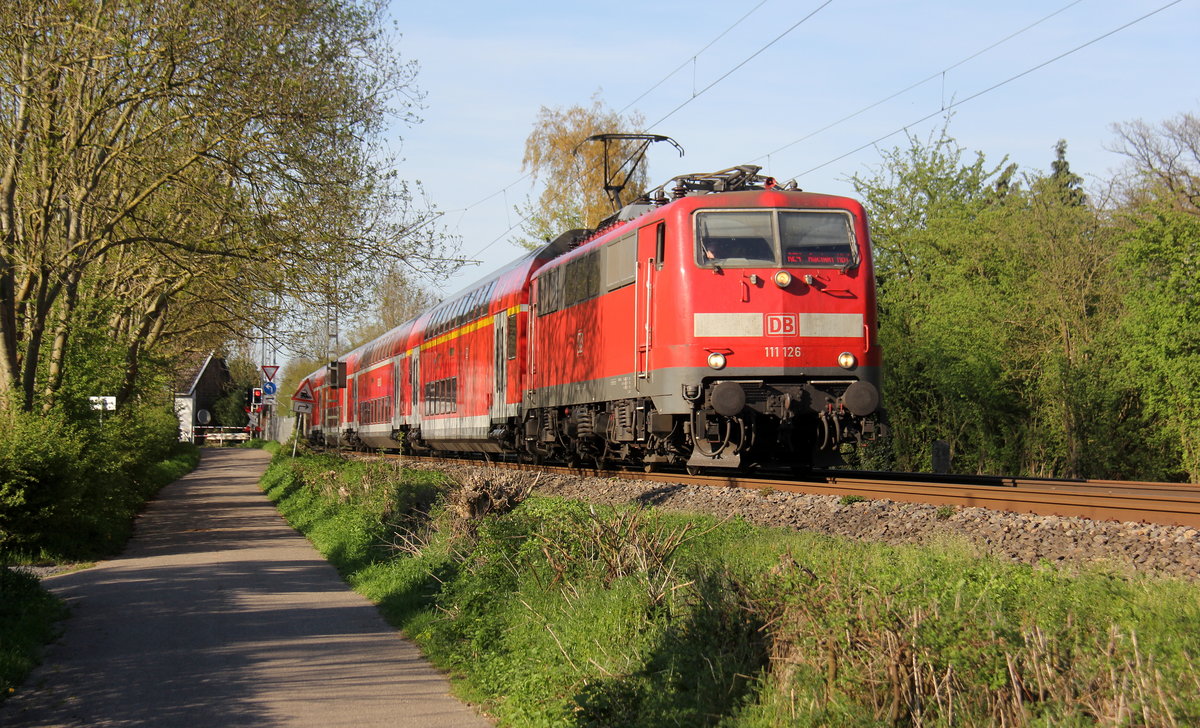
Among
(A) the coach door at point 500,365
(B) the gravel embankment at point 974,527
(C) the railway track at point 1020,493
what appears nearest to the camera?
(B) the gravel embankment at point 974,527

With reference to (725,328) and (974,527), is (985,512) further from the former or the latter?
(725,328)

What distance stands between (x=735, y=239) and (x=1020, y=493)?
480 cm

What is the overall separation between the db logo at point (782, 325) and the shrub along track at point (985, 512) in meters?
1.88

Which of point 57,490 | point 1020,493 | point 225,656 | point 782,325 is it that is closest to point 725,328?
point 782,325

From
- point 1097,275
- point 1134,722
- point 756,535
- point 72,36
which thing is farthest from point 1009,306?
point 1134,722

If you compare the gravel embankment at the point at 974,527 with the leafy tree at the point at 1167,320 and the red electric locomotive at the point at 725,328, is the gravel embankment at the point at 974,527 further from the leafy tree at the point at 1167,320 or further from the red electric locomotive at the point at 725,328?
the leafy tree at the point at 1167,320

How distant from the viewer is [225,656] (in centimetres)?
757

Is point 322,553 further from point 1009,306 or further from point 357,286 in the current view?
point 1009,306

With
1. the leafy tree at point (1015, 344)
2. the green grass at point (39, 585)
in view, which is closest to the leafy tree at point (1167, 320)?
the leafy tree at point (1015, 344)

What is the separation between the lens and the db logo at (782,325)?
13672mm

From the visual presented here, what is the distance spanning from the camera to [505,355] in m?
21.4

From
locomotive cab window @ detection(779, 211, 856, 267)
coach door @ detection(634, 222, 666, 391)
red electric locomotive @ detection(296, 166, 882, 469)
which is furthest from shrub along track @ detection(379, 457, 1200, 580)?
locomotive cab window @ detection(779, 211, 856, 267)

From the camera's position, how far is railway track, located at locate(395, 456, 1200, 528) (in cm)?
1003

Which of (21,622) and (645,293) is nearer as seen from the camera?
(21,622)
